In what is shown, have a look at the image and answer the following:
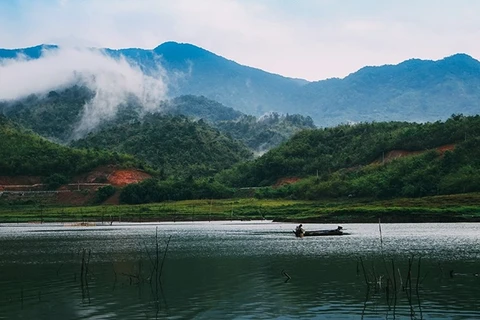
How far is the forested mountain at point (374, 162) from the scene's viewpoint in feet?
406

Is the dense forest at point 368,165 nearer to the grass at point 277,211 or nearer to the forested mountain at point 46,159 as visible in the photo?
the grass at point 277,211

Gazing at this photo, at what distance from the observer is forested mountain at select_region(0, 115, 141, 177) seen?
17188 cm

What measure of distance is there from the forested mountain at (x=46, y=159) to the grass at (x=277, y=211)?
2429 centimetres

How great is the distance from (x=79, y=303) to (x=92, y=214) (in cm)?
9890

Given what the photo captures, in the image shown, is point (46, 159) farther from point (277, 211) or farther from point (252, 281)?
point (252, 281)

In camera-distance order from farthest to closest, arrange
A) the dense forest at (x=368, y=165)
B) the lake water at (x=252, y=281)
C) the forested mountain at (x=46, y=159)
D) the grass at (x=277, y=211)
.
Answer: the forested mountain at (x=46, y=159) → the dense forest at (x=368, y=165) → the grass at (x=277, y=211) → the lake water at (x=252, y=281)

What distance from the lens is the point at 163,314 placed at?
2936cm

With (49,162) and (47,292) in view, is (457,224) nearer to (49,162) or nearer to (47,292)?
(47,292)

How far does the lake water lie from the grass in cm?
3470

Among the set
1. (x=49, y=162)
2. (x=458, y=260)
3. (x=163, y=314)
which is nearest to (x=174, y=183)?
(x=49, y=162)

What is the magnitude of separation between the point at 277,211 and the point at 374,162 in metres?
51.6

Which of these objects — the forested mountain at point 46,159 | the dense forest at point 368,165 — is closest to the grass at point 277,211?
the dense forest at point 368,165

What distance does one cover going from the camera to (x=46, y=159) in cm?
17662

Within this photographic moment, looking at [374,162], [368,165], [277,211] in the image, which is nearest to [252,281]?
[277,211]
